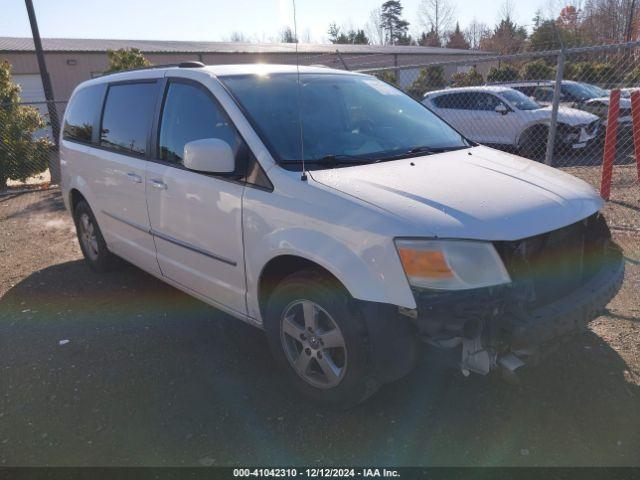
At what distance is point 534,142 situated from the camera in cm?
1148

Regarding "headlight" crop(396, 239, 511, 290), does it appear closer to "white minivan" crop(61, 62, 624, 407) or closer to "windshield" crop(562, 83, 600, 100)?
"white minivan" crop(61, 62, 624, 407)

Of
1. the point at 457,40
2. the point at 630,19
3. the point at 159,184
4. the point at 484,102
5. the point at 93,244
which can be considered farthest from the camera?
the point at 457,40

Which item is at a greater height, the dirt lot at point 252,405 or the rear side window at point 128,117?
the rear side window at point 128,117

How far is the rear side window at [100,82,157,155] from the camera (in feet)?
12.9

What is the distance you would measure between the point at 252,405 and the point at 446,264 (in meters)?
1.44

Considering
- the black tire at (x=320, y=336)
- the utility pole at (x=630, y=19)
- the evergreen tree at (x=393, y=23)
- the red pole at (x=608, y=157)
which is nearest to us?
the black tire at (x=320, y=336)

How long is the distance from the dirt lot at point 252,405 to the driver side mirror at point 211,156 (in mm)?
1325

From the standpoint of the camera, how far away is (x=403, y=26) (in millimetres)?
65500

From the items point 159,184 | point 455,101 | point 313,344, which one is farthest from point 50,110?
point 313,344

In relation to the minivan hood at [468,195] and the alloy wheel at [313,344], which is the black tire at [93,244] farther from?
the minivan hood at [468,195]

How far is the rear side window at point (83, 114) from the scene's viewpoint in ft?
15.8

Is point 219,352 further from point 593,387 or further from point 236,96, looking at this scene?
point 593,387

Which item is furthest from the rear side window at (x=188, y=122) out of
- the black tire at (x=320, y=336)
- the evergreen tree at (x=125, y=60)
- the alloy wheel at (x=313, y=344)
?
the evergreen tree at (x=125, y=60)

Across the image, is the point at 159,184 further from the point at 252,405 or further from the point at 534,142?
the point at 534,142
